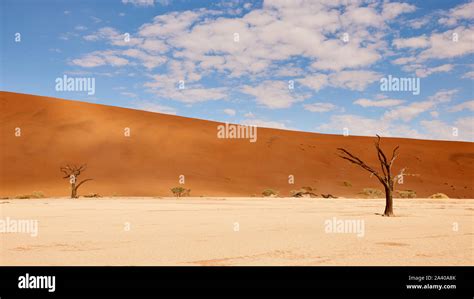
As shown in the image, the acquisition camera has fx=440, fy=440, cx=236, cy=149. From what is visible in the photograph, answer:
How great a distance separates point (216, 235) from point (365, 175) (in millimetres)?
47780

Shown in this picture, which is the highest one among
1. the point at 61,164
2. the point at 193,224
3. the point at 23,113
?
the point at 23,113

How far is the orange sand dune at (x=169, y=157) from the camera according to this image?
1797 inches

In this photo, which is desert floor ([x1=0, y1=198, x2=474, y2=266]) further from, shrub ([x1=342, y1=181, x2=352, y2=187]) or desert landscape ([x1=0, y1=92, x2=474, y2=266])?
shrub ([x1=342, y1=181, x2=352, y2=187])

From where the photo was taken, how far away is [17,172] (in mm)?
45906

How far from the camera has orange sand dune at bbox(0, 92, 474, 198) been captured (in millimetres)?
45656

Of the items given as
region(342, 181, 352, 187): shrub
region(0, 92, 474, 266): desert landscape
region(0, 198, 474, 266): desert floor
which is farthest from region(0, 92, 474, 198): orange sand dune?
region(0, 198, 474, 266): desert floor

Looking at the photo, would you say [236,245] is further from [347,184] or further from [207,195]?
[347,184]

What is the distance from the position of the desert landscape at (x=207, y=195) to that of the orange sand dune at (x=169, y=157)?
0.21 meters

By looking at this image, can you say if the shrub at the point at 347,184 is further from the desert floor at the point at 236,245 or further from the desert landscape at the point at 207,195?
the desert floor at the point at 236,245

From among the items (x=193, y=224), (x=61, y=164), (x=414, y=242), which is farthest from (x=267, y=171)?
(x=414, y=242)

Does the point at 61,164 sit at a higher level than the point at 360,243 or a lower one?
higher

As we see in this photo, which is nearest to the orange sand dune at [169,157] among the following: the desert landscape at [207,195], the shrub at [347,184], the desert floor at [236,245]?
the desert landscape at [207,195]

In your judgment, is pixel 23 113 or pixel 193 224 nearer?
pixel 193 224
